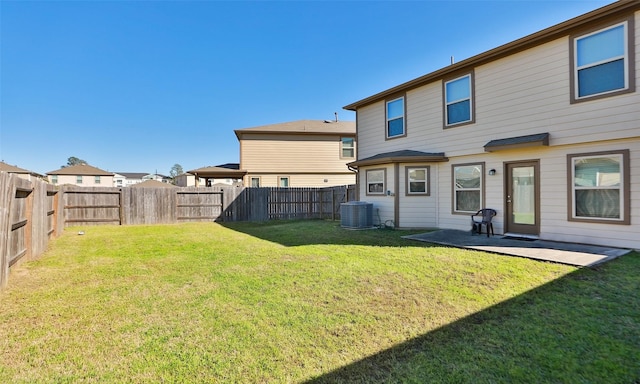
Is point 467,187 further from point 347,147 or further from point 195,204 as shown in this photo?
point 347,147

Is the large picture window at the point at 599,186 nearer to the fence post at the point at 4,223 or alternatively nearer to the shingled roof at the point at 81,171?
the fence post at the point at 4,223

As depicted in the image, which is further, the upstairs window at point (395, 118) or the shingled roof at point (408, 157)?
the upstairs window at point (395, 118)

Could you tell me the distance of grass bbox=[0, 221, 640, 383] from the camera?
2225 mm

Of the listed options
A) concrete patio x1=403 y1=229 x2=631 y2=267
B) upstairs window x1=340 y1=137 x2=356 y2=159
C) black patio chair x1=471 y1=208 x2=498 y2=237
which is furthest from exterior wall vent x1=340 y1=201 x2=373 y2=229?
upstairs window x1=340 y1=137 x2=356 y2=159

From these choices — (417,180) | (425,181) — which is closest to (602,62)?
(425,181)

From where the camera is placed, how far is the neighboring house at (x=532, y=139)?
598cm

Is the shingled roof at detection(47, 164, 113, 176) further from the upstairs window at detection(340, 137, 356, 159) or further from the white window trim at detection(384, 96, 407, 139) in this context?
the white window trim at detection(384, 96, 407, 139)

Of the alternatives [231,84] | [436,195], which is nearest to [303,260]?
[436,195]

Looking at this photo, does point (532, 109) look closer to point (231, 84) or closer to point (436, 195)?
point (436, 195)

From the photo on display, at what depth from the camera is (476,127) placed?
8.52 m

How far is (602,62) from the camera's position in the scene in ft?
20.3

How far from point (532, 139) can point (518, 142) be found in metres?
0.29

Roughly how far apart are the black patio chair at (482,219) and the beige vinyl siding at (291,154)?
39.9 feet

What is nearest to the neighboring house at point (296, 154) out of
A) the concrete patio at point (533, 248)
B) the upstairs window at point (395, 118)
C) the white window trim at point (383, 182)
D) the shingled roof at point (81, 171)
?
the white window trim at point (383, 182)
